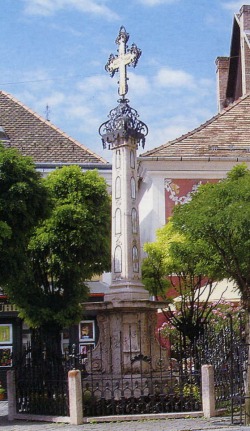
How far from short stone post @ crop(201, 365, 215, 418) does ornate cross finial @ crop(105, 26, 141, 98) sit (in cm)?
564

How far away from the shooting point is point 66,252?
19.9 m

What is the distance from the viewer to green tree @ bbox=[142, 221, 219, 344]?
18.7m

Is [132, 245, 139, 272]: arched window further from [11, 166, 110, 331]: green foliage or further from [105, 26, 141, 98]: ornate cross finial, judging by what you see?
[11, 166, 110, 331]: green foliage

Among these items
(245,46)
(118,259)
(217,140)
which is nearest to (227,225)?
(118,259)

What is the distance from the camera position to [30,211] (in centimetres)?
1648

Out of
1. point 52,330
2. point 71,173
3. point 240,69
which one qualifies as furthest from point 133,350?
point 240,69

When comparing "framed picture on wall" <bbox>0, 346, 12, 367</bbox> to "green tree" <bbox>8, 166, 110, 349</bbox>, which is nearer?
"green tree" <bbox>8, 166, 110, 349</bbox>

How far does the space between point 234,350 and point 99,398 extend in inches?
103

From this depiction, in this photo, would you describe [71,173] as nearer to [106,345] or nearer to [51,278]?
[51,278]

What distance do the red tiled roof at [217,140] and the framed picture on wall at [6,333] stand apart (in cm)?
692

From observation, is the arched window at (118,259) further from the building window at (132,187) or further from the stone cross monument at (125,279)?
the building window at (132,187)

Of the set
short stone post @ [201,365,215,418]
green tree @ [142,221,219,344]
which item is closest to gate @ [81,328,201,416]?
short stone post @ [201,365,215,418]

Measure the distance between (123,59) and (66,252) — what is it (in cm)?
555

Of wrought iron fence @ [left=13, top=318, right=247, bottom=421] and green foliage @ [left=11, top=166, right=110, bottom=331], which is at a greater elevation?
green foliage @ [left=11, top=166, right=110, bottom=331]
